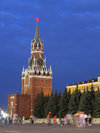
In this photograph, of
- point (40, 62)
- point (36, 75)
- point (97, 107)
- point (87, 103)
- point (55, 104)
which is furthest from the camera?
point (40, 62)

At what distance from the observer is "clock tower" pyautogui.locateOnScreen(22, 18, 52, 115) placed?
112794 millimetres

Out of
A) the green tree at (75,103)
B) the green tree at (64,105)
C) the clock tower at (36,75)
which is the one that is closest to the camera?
the green tree at (75,103)

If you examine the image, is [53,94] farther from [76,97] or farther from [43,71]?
[43,71]

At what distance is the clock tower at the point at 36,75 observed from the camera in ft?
370

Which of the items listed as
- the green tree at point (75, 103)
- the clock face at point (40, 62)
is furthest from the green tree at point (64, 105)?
the clock face at point (40, 62)

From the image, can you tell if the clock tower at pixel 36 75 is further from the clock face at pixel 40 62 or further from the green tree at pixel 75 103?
the green tree at pixel 75 103

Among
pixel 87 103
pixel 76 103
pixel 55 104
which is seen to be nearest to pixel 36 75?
pixel 55 104

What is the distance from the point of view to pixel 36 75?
114500 millimetres

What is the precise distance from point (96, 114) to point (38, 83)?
53.2 m

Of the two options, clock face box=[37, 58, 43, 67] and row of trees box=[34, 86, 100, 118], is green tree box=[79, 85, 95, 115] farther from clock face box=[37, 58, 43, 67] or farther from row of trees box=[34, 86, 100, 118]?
clock face box=[37, 58, 43, 67]

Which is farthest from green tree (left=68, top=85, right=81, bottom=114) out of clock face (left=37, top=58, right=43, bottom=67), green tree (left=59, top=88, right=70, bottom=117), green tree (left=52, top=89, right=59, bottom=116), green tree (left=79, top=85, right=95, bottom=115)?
clock face (left=37, top=58, right=43, bottom=67)

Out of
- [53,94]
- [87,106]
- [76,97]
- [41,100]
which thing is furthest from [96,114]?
[41,100]

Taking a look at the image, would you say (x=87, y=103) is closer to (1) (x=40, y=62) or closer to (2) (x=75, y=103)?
(2) (x=75, y=103)

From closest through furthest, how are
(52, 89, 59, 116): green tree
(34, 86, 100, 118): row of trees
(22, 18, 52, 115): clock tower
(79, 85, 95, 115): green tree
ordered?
(79, 85, 95, 115): green tree, (34, 86, 100, 118): row of trees, (52, 89, 59, 116): green tree, (22, 18, 52, 115): clock tower
